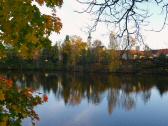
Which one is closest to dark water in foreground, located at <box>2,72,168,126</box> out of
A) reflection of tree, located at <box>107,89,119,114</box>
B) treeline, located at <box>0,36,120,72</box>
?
reflection of tree, located at <box>107,89,119,114</box>

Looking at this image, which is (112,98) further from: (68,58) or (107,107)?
(68,58)

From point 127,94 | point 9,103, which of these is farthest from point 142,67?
point 127,94

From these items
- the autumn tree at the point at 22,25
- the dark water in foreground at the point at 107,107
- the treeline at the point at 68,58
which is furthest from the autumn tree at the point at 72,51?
the autumn tree at the point at 22,25

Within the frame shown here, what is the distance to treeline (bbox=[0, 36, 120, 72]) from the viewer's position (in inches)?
3174

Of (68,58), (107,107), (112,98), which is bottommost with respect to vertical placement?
(107,107)

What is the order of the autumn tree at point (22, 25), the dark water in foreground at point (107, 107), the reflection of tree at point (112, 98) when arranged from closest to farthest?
the autumn tree at point (22, 25), the dark water in foreground at point (107, 107), the reflection of tree at point (112, 98)

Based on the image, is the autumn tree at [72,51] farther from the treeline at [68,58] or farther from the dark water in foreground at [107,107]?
the dark water in foreground at [107,107]

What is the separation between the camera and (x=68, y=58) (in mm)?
83500

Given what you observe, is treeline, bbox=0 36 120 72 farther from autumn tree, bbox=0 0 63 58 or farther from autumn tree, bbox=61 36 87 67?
autumn tree, bbox=0 0 63 58

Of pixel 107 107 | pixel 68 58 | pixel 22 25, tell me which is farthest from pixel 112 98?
pixel 68 58

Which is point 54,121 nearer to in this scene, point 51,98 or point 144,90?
point 51,98

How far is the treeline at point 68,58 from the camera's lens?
265 feet

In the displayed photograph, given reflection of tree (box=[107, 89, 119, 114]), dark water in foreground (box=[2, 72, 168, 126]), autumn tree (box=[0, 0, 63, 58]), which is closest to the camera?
autumn tree (box=[0, 0, 63, 58])

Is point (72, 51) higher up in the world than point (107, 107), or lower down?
higher up
